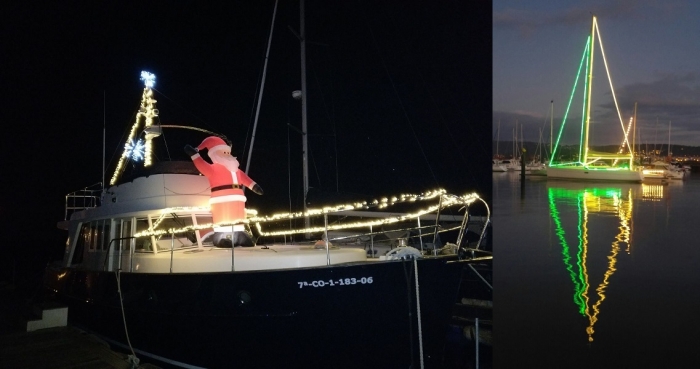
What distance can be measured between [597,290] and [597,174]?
147ft

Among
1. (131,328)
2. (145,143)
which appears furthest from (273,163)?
(131,328)

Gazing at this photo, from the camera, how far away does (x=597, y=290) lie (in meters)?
15.2

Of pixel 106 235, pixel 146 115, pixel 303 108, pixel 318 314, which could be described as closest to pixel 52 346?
pixel 106 235

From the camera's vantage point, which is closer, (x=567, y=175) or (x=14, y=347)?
(x=14, y=347)

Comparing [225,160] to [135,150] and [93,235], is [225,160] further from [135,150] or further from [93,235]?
[93,235]

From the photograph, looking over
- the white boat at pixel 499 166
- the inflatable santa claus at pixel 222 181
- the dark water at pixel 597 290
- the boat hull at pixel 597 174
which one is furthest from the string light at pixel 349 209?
the white boat at pixel 499 166

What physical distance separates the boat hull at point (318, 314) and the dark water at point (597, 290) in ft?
11.3

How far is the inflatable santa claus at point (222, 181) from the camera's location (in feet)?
26.6

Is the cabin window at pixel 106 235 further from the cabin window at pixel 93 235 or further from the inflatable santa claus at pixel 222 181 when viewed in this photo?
the inflatable santa claus at pixel 222 181

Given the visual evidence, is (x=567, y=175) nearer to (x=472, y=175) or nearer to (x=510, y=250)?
(x=510, y=250)

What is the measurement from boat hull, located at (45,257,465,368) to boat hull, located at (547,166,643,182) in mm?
53806

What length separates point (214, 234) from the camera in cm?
852

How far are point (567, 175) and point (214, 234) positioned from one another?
56199mm

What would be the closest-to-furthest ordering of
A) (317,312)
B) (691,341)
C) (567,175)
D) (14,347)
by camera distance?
1. (317,312)
2. (14,347)
3. (691,341)
4. (567,175)
